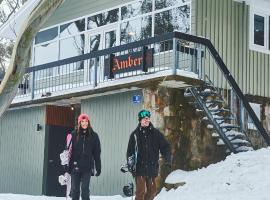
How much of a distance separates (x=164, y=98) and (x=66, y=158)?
451 cm

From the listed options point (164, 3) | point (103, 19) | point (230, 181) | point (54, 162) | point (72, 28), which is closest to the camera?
point (230, 181)

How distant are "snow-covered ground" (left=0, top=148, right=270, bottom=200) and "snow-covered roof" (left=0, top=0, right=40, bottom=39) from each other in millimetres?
7916

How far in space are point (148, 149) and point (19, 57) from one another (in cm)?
292

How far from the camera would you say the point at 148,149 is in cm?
1062

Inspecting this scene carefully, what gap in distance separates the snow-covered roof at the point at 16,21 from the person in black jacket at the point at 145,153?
410 inches

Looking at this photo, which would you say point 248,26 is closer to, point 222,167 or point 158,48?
point 158,48

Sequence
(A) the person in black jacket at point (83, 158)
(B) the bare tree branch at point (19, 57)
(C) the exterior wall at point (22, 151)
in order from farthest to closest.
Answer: (C) the exterior wall at point (22, 151)
(A) the person in black jacket at point (83, 158)
(B) the bare tree branch at point (19, 57)

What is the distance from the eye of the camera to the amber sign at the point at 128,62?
577 inches

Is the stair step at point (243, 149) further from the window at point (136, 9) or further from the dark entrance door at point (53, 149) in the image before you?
the dark entrance door at point (53, 149)

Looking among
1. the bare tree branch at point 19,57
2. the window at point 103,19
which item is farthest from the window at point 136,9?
the bare tree branch at point 19,57

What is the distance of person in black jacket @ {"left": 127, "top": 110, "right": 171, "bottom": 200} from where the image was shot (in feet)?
34.8

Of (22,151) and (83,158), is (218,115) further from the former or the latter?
(22,151)

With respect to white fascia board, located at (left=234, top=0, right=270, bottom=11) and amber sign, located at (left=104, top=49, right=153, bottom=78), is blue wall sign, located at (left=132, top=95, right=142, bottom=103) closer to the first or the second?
amber sign, located at (left=104, top=49, right=153, bottom=78)

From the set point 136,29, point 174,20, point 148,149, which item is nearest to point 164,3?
point 174,20
